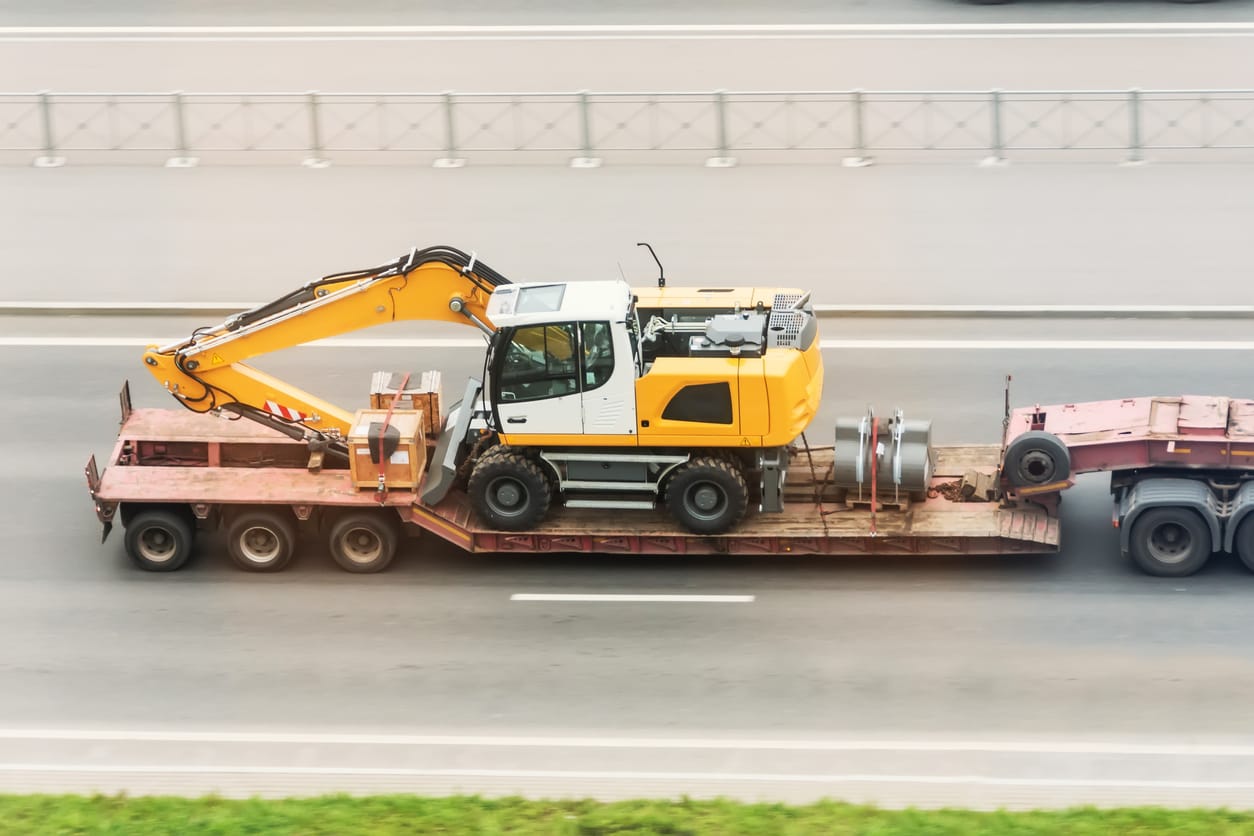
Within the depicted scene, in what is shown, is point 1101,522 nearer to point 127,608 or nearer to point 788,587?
point 788,587

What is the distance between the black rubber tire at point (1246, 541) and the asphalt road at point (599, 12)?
1978 centimetres

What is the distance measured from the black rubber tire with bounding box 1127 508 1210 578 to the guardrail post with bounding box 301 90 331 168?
18.0m

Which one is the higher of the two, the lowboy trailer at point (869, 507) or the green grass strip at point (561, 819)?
the lowboy trailer at point (869, 507)

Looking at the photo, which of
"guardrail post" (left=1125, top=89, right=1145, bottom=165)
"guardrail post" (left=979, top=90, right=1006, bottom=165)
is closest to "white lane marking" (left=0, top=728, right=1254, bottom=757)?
"guardrail post" (left=979, top=90, right=1006, bottom=165)

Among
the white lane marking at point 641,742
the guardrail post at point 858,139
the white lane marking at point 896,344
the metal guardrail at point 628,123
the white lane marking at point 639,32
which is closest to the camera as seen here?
the white lane marking at point 641,742

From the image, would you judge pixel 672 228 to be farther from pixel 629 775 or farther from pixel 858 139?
pixel 629 775

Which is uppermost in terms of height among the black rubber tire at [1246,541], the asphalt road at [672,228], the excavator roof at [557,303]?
the asphalt road at [672,228]

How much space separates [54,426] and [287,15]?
53.8ft

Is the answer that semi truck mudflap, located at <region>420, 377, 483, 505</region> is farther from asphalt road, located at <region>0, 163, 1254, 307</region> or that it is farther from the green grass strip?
asphalt road, located at <region>0, 163, 1254, 307</region>

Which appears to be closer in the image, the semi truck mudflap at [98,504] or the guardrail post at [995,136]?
the semi truck mudflap at [98,504]

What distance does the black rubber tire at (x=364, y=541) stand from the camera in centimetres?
1933

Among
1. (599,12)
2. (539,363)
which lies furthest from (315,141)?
(539,363)

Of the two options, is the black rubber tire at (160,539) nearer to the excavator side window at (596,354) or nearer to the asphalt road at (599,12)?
the excavator side window at (596,354)

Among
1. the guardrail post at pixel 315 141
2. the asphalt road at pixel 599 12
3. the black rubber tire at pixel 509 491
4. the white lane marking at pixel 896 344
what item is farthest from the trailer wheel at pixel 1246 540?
the asphalt road at pixel 599 12
